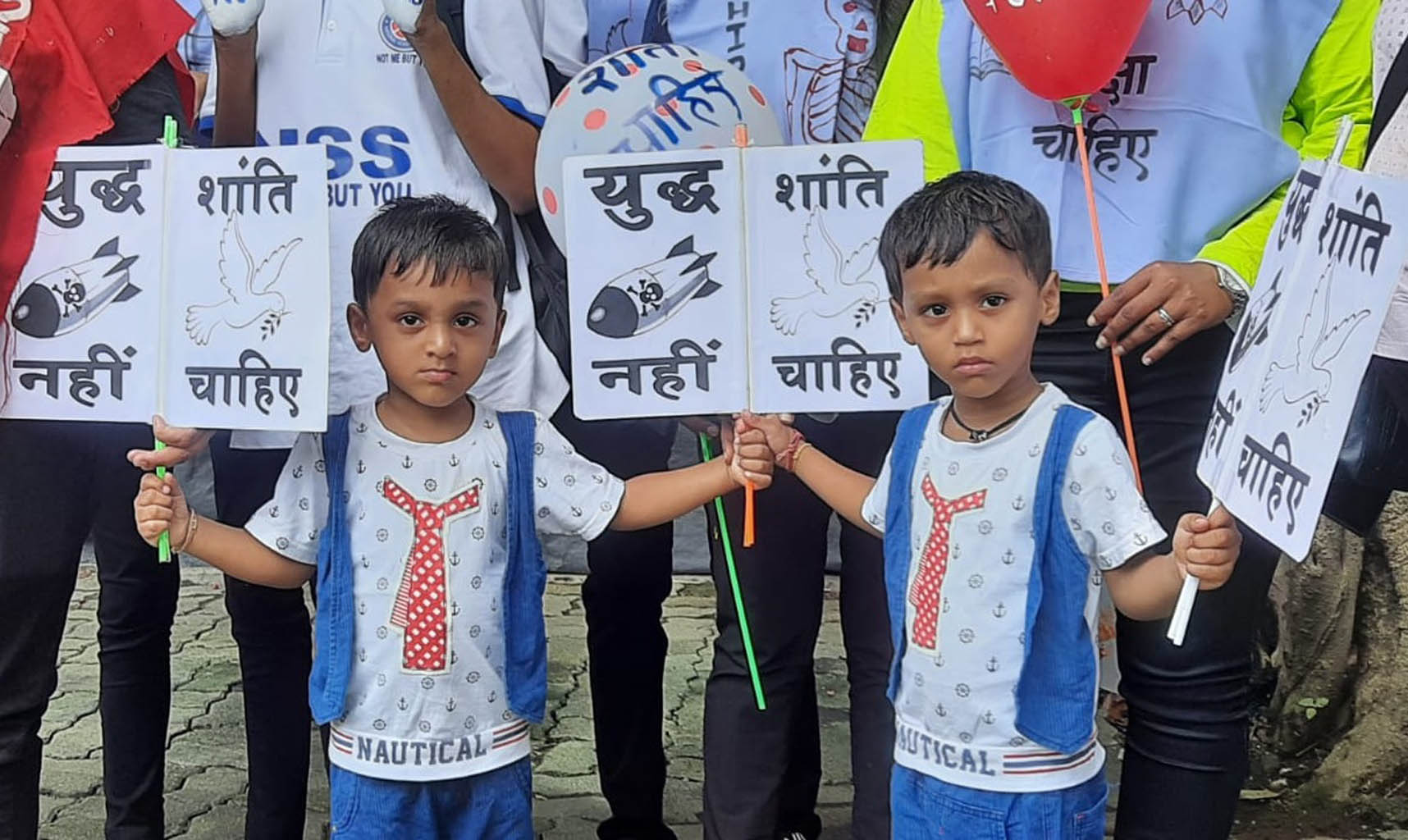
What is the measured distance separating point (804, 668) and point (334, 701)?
859 millimetres

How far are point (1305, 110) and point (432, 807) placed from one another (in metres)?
1.65

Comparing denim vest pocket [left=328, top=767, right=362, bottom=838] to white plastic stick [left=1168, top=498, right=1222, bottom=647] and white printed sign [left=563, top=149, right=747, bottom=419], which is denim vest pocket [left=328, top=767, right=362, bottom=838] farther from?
white plastic stick [left=1168, top=498, right=1222, bottom=647]

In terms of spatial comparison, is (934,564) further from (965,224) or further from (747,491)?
(965,224)

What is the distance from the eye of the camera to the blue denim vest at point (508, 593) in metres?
2.28

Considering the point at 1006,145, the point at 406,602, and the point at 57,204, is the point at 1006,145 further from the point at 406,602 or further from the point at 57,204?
the point at 57,204

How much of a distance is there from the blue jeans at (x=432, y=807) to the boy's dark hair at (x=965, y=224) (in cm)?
93

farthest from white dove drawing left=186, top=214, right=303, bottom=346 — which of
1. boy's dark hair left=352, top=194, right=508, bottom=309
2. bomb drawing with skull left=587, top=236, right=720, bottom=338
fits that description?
bomb drawing with skull left=587, top=236, right=720, bottom=338

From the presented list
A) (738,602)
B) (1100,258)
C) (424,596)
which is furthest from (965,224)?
(424,596)

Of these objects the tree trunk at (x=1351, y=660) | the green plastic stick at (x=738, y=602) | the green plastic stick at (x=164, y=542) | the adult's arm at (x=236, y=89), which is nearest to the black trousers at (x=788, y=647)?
the green plastic stick at (x=738, y=602)

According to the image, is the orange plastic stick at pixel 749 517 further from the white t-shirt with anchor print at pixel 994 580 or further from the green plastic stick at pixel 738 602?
the white t-shirt with anchor print at pixel 994 580

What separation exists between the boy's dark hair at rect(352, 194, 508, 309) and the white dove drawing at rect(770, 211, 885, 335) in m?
0.45

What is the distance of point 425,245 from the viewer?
226 cm

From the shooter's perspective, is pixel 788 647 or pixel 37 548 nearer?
pixel 37 548

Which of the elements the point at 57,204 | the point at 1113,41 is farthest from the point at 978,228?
the point at 57,204
